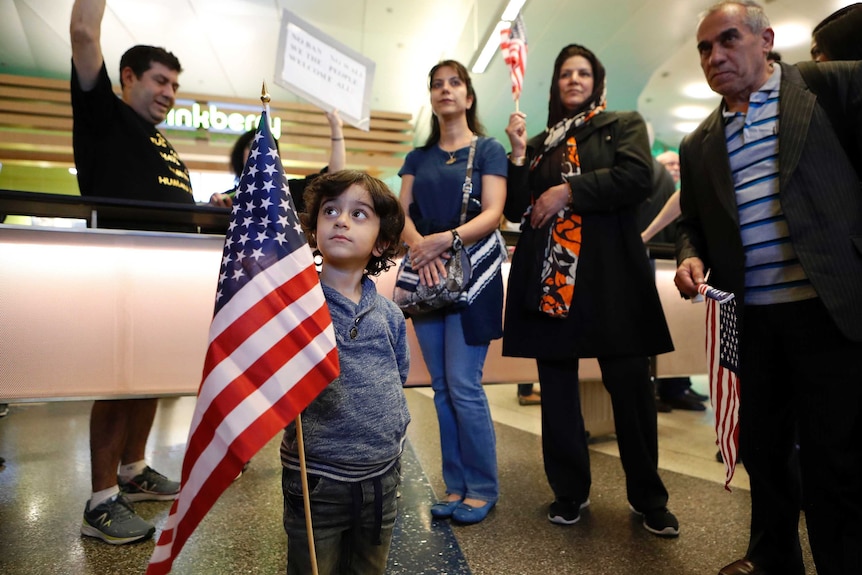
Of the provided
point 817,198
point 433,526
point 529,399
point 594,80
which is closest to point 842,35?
point 817,198

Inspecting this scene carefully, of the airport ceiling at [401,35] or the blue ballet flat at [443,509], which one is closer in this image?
the blue ballet flat at [443,509]

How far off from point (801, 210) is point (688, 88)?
24.4ft

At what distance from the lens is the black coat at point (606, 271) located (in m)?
1.77

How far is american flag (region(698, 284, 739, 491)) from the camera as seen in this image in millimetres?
1422

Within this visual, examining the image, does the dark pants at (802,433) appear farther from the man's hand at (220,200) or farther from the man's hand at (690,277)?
the man's hand at (220,200)

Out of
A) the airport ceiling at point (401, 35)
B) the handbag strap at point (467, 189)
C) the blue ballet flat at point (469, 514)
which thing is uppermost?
the airport ceiling at point (401, 35)

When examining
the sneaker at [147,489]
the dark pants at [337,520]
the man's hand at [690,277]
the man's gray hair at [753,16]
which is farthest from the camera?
the sneaker at [147,489]

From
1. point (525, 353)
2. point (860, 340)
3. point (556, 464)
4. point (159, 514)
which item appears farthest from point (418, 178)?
point (159, 514)

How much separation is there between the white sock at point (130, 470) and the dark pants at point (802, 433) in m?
2.14

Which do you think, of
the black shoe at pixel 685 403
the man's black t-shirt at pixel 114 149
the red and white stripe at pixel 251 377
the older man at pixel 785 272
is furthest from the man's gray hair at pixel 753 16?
the black shoe at pixel 685 403

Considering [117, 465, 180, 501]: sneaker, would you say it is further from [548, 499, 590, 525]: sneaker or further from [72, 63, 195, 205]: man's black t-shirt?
[548, 499, 590, 525]: sneaker

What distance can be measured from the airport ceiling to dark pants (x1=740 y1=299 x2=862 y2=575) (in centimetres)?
447

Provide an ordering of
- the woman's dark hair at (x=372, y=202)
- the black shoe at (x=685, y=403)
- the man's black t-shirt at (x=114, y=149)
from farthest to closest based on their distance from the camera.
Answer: the black shoe at (x=685, y=403) → the man's black t-shirt at (x=114, y=149) → the woman's dark hair at (x=372, y=202)

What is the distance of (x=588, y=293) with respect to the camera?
181 cm
